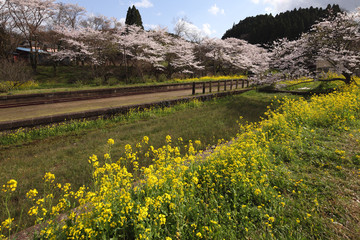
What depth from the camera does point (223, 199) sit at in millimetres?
2738

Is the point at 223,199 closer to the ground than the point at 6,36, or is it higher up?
closer to the ground

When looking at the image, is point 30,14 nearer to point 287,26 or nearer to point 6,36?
point 6,36

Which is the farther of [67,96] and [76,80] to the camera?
[76,80]

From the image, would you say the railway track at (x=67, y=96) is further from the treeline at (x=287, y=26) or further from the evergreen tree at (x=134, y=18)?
the treeline at (x=287, y=26)

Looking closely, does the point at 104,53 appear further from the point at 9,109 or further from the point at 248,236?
the point at 248,236

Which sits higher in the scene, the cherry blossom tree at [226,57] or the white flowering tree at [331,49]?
the cherry blossom tree at [226,57]

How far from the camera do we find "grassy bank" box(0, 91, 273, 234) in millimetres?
3828

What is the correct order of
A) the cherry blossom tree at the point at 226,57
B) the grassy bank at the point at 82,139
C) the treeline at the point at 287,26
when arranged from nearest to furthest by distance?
the grassy bank at the point at 82,139
the cherry blossom tree at the point at 226,57
the treeline at the point at 287,26

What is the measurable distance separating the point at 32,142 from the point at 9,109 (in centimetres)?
463

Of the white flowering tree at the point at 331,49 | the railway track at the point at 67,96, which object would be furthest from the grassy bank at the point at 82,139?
the white flowering tree at the point at 331,49

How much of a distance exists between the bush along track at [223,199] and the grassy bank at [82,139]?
0.63 meters

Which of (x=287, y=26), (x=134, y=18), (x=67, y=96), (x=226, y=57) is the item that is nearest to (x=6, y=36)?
(x=67, y=96)

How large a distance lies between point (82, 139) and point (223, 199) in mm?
4897

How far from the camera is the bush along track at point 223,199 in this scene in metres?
2.04
